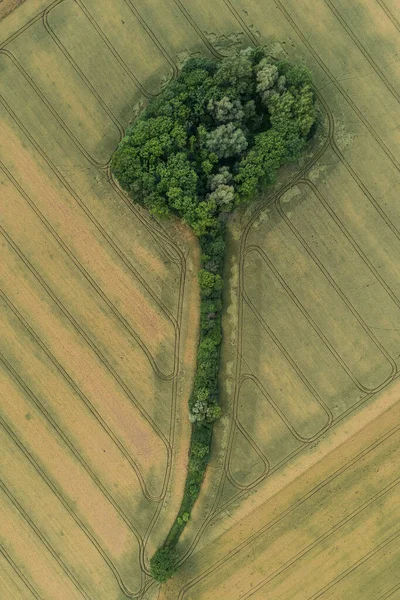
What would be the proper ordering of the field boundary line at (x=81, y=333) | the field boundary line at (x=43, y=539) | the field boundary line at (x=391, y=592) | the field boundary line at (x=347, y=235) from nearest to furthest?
the field boundary line at (x=347, y=235) → the field boundary line at (x=391, y=592) → the field boundary line at (x=81, y=333) → the field boundary line at (x=43, y=539)

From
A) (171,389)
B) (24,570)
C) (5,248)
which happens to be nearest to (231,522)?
(171,389)

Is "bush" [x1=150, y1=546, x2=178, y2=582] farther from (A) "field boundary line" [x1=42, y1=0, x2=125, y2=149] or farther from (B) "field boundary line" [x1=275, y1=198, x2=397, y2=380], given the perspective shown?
(A) "field boundary line" [x1=42, y1=0, x2=125, y2=149]

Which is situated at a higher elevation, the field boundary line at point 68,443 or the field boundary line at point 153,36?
→ the field boundary line at point 153,36

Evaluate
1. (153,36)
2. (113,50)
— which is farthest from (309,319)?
(113,50)

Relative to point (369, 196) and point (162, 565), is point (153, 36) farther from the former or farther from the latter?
point (162, 565)

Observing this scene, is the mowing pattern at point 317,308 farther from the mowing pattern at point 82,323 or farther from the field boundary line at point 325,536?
the mowing pattern at point 82,323

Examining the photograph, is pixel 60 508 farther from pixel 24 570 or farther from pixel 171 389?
pixel 171 389

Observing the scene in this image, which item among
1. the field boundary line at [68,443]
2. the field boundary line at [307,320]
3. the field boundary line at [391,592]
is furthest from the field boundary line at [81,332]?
the field boundary line at [391,592]

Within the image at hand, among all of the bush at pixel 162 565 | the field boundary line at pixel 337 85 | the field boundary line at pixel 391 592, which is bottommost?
the field boundary line at pixel 391 592
